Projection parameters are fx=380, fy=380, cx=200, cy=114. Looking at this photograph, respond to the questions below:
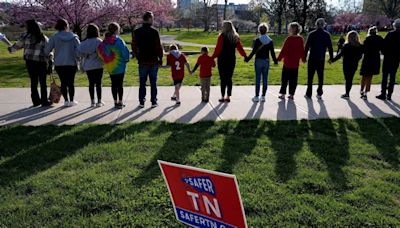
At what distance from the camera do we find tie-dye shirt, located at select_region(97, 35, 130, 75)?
7.73m

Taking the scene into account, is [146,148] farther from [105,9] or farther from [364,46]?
[105,9]

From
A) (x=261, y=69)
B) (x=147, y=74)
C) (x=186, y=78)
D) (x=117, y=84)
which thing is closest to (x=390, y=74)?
(x=261, y=69)

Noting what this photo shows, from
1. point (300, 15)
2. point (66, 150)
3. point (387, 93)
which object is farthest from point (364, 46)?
point (300, 15)

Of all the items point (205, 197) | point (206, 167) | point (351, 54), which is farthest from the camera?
point (351, 54)

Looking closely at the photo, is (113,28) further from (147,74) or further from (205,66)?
(205,66)

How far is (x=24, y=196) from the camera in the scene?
13.0ft

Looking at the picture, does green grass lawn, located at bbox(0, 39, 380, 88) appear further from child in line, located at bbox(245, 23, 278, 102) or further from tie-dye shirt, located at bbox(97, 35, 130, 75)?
tie-dye shirt, located at bbox(97, 35, 130, 75)

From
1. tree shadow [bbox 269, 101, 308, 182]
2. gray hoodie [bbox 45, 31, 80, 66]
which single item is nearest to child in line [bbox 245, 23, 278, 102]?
tree shadow [bbox 269, 101, 308, 182]

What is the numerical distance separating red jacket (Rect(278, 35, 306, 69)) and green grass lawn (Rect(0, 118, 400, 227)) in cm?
224

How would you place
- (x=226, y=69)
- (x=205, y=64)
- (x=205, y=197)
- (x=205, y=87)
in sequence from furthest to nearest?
(x=205, y=87) → (x=205, y=64) → (x=226, y=69) → (x=205, y=197)

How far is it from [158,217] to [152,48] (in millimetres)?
4836

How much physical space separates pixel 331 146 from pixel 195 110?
10.4 feet

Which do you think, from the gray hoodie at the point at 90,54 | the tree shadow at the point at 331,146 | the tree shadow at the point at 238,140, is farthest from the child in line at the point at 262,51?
the gray hoodie at the point at 90,54

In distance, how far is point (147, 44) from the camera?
7.73 metres
